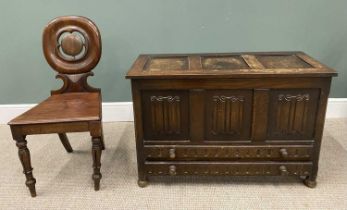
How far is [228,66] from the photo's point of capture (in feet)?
5.29

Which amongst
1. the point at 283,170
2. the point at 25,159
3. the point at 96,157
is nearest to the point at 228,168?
the point at 283,170

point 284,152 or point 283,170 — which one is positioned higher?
point 284,152

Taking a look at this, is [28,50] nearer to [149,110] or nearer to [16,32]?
[16,32]

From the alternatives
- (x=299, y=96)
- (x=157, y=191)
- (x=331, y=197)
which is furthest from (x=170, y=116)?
(x=331, y=197)

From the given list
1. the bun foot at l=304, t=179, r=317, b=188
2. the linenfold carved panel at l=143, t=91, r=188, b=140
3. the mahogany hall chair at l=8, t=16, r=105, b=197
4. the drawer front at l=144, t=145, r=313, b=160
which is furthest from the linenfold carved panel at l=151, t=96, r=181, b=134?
the bun foot at l=304, t=179, r=317, b=188

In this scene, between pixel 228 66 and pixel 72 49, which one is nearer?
pixel 228 66

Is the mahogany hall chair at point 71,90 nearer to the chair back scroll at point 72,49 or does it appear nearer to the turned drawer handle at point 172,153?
the chair back scroll at point 72,49

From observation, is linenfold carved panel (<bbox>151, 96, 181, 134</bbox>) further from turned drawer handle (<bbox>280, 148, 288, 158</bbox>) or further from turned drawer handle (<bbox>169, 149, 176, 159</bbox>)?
turned drawer handle (<bbox>280, 148, 288, 158</bbox>)

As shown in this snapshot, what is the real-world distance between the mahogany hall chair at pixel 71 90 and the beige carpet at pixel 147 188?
0.36 feet

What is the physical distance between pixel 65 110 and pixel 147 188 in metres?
0.62

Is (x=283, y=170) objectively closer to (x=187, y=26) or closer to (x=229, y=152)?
(x=229, y=152)

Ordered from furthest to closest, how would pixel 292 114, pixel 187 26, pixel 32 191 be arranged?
1. pixel 187 26
2. pixel 32 191
3. pixel 292 114

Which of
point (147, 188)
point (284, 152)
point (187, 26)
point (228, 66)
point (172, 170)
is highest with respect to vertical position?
point (187, 26)

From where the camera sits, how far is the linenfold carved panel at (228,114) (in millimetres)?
1521
